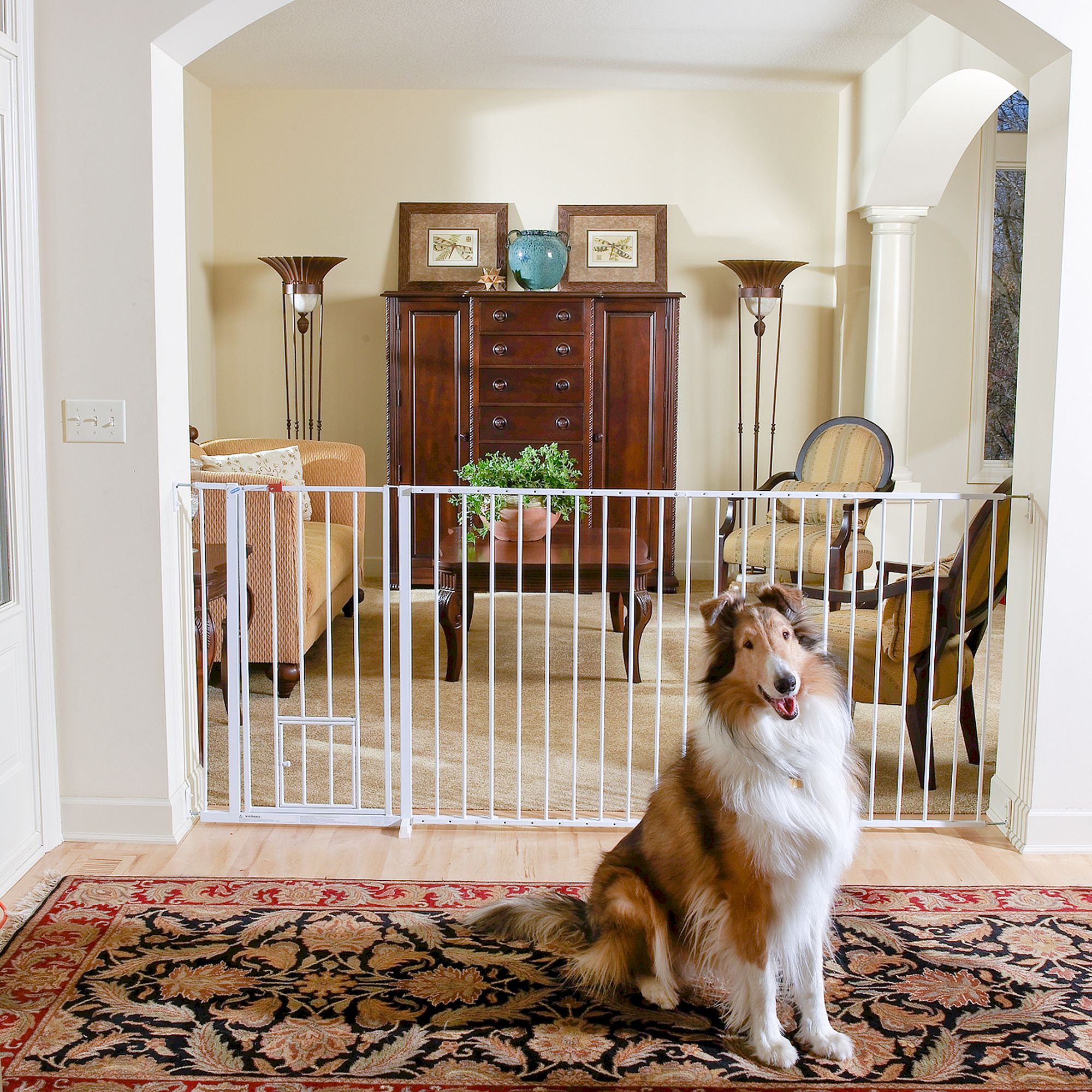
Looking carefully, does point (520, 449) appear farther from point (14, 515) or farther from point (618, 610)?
point (14, 515)

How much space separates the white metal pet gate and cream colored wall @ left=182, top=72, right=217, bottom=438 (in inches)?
64.3

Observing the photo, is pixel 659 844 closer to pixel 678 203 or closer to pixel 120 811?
pixel 120 811

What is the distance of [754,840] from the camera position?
6.17 feet

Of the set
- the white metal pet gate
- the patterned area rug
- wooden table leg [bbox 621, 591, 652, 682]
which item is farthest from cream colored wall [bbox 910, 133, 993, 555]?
the patterned area rug

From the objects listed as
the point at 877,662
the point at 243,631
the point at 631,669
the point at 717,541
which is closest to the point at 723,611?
the point at 877,662

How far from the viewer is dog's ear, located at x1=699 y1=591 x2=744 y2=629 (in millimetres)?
1927

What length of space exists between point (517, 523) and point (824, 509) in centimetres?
173

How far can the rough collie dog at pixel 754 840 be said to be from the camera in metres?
1.88

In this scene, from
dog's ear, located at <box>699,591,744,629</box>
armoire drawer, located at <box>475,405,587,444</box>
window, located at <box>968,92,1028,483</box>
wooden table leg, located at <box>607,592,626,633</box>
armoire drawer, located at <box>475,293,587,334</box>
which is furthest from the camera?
window, located at <box>968,92,1028,483</box>

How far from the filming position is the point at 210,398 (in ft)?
22.3

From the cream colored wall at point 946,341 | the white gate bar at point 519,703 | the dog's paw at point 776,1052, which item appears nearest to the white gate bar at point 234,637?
the white gate bar at point 519,703

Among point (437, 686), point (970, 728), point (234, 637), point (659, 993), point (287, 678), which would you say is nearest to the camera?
point (659, 993)

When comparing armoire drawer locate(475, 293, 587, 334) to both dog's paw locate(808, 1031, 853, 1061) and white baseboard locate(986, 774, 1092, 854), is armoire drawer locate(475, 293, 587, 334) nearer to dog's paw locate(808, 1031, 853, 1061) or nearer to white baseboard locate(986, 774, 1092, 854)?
white baseboard locate(986, 774, 1092, 854)

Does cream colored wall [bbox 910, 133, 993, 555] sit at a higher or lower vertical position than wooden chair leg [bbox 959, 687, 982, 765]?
higher
